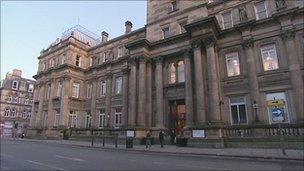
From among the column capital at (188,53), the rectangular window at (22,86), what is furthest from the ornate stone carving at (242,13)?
the rectangular window at (22,86)

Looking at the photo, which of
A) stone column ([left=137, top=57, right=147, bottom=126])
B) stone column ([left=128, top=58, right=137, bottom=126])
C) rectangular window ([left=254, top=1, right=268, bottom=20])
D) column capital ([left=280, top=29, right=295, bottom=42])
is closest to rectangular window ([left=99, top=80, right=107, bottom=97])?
stone column ([left=128, top=58, right=137, bottom=126])

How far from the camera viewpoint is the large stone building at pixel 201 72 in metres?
20.5

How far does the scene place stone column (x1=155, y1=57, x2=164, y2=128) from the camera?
2552 centimetres

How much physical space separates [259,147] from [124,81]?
62.1 feet

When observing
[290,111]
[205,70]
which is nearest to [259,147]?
[290,111]

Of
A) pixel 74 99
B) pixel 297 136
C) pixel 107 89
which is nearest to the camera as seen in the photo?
pixel 297 136

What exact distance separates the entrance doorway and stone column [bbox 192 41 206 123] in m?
4.34

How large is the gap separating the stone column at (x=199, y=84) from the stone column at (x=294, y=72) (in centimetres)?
766

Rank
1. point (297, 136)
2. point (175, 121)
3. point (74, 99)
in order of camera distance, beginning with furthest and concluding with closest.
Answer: point (74, 99), point (175, 121), point (297, 136)

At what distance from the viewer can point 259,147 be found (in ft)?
60.0

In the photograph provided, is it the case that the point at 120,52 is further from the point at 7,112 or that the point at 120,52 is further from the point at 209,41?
the point at 7,112

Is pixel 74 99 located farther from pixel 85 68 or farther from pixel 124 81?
pixel 124 81

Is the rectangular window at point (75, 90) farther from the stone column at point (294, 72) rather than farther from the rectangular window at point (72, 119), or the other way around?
the stone column at point (294, 72)

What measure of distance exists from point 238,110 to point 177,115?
23.2ft
